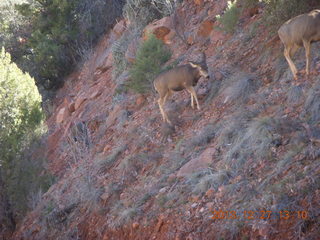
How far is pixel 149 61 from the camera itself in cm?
1634

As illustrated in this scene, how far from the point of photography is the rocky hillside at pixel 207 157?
7.86 meters

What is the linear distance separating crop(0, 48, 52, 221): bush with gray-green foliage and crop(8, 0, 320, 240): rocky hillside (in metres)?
0.88

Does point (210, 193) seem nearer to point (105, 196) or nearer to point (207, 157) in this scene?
point (207, 157)

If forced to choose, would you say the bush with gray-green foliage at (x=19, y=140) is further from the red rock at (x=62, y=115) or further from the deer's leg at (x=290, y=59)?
the deer's leg at (x=290, y=59)

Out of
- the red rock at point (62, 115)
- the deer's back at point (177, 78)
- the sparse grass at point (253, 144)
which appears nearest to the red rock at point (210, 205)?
the sparse grass at point (253, 144)

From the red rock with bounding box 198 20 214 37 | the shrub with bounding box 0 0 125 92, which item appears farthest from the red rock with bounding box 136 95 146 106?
the shrub with bounding box 0 0 125 92

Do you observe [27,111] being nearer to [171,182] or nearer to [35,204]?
[35,204]

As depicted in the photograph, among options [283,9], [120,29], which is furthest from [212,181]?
[120,29]

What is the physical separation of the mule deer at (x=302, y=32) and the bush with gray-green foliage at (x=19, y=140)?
924 cm

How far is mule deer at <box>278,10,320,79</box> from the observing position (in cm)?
1066

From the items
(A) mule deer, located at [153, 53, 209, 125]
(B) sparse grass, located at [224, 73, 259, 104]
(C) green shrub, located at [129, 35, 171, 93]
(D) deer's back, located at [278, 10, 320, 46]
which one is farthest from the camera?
(C) green shrub, located at [129, 35, 171, 93]

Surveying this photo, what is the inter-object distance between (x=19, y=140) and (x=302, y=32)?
9954mm

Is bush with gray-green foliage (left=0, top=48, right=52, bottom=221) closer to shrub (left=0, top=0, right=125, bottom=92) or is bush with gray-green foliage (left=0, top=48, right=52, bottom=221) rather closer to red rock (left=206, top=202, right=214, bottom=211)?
red rock (left=206, top=202, right=214, bottom=211)

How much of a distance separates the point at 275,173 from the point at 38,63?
22859 millimetres
